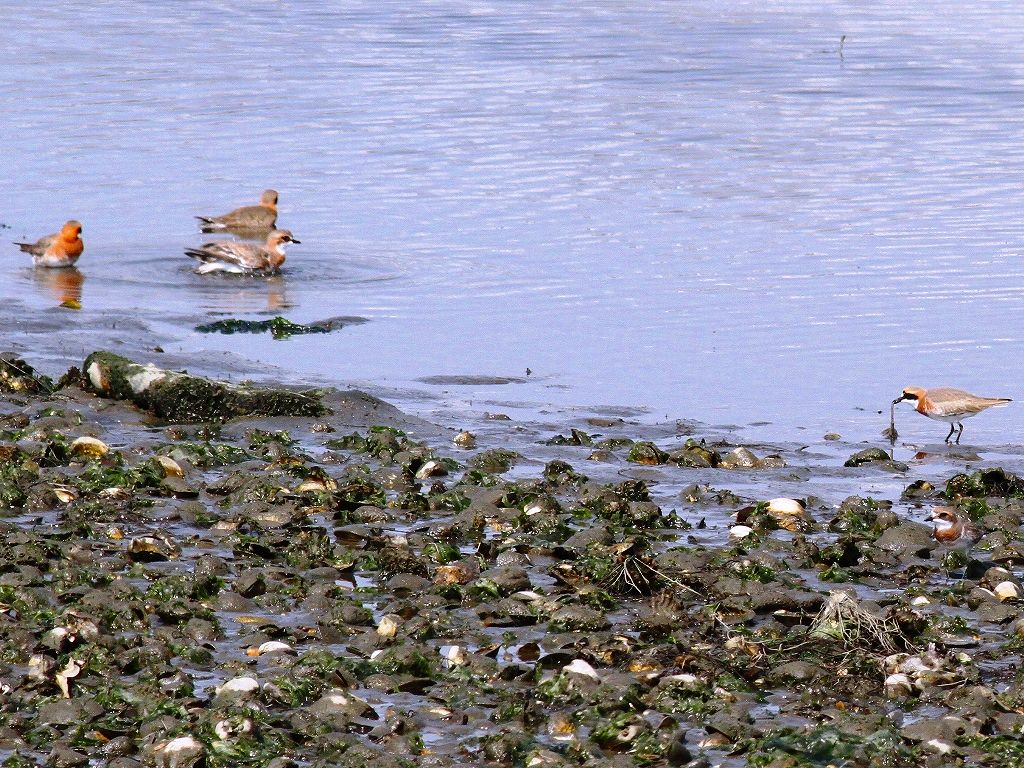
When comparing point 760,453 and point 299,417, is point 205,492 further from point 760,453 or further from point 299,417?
point 760,453

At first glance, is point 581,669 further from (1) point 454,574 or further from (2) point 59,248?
(2) point 59,248

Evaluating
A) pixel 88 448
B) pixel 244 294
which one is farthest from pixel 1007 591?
pixel 244 294

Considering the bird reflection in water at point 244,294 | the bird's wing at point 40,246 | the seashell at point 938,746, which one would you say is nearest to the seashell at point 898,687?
the seashell at point 938,746

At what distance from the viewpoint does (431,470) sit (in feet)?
35.2

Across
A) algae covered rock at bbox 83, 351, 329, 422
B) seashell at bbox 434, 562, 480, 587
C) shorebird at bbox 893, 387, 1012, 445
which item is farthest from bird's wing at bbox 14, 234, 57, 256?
seashell at bbox 434, 562, 480, 587

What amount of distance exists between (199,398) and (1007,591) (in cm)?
655

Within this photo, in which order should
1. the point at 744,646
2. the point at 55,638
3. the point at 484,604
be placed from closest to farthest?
the point at 55,638 → the point at 744,646 → the point at 484,604

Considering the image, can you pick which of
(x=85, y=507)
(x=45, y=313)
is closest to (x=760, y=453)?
(x=85, y=507)

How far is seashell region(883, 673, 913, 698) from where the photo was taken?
693cm

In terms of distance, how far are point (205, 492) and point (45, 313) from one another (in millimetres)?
8192

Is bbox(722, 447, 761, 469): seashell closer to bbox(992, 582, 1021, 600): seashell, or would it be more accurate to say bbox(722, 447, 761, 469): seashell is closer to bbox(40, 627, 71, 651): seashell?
bbox(992, 582, 1021, 600): seashell

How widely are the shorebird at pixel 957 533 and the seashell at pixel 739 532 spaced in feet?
3.53

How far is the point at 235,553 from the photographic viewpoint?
8695mm

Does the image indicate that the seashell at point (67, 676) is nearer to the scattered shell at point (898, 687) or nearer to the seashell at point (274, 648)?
the seashell at point (274, 648)
